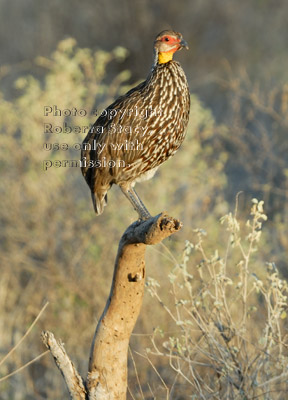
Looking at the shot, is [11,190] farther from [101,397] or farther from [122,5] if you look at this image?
[122,5]

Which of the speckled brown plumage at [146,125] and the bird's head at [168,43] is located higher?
the bird's head at [168,43]

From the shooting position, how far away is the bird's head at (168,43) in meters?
4.16

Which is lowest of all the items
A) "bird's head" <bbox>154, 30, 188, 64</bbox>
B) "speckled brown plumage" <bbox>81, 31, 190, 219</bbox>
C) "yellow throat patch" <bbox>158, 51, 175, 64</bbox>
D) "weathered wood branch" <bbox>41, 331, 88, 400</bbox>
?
"weathered wood branch" <bbox>41, 331, 88, 400</bbox>

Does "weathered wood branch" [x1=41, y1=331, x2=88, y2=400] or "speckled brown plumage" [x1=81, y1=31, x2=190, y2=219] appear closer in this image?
"weathered wood branch" [x1=41, y1=331, x2=88, y2=400]

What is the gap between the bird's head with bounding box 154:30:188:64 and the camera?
4.16m

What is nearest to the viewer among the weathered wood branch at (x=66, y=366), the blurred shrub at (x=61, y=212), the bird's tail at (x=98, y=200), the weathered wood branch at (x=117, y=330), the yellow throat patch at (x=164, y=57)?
the weathered wood branch at (x=66, y=366)

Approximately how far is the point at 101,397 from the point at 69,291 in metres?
3.72

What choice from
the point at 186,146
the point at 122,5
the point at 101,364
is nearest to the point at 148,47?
the point at 122,5

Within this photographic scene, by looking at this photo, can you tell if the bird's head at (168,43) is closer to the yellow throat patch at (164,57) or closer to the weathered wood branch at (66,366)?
the yellow throat patch at (164,57)

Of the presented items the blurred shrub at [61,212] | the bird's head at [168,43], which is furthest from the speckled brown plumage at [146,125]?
the blurred shrub at [61,212]

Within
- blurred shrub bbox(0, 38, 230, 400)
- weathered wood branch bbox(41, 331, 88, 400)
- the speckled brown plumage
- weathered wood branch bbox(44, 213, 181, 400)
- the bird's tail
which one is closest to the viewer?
weathered wood branch bbox(41, 331, 88, 400)

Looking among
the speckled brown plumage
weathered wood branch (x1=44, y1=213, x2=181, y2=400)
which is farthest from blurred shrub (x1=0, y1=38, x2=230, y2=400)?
weathered wood branch (x1=44, y1=213, x2=181, y2=400)

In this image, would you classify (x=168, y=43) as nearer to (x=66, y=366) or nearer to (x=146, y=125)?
(x=146, y=125)

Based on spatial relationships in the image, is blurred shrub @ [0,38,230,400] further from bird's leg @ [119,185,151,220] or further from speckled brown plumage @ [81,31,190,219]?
Answer: speckled brown plumage @ [81,31,190,219]
